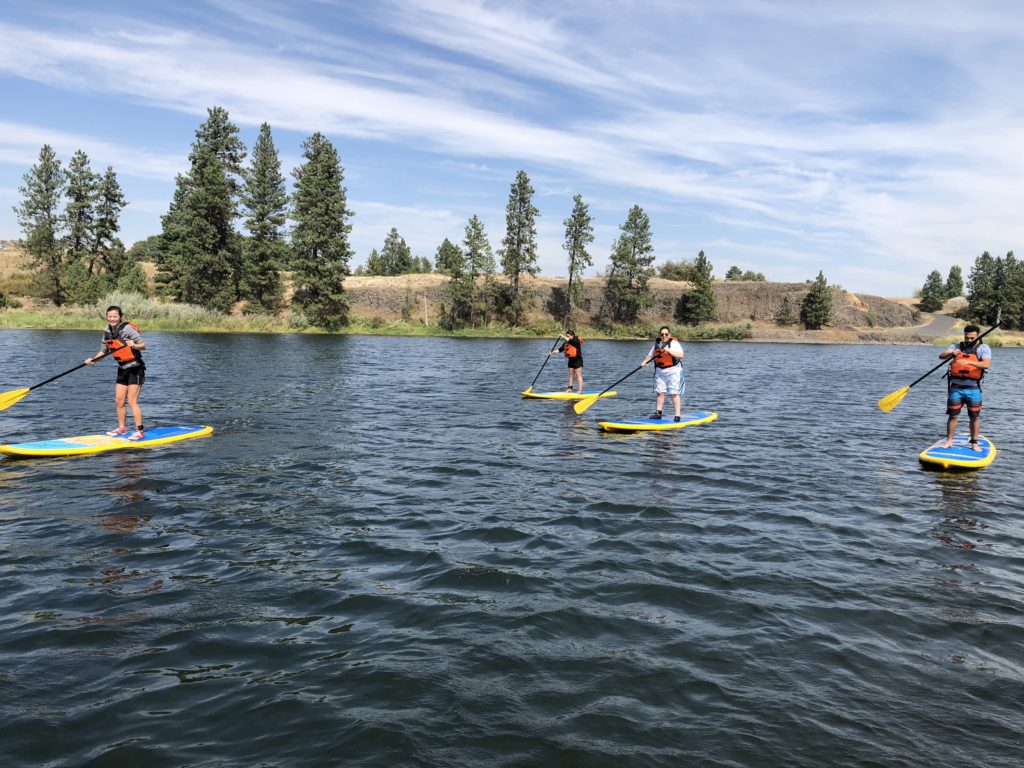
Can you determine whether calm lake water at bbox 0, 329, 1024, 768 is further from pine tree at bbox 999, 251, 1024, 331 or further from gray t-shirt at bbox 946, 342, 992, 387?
pine tree at bbox 999, 251, 1024, 331

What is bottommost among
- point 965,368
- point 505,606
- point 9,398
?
point 505,606

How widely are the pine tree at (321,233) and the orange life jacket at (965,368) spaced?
57.3 meters

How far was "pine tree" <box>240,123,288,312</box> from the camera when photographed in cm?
6556

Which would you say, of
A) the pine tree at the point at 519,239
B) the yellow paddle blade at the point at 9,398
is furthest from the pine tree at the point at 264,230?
the yellow paddle blade at the point at 9,398

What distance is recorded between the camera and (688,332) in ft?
248

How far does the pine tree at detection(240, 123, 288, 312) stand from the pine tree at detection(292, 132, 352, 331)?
2505 millimetres

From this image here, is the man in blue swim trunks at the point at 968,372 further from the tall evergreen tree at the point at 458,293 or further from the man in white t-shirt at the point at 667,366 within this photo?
the tall evergreen tree at the point at 458,293

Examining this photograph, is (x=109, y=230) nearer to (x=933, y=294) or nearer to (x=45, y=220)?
(x=45, y=220)

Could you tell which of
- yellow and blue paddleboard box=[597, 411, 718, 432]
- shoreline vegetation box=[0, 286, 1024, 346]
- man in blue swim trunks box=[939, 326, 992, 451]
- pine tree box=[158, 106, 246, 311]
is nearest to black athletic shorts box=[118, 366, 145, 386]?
yellow and blue paddleboard box=[597, 411, 718, 432]

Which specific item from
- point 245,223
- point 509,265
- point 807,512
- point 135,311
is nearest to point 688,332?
point 509,265

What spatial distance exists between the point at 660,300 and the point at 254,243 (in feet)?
152

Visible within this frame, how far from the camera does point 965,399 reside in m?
13.3

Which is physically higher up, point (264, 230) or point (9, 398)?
point (264, 230)

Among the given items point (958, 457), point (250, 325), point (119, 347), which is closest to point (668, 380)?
point (958, 457)
